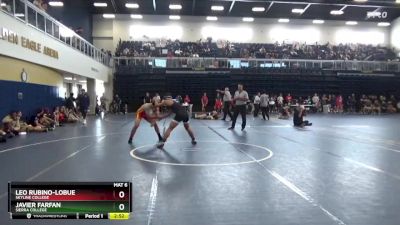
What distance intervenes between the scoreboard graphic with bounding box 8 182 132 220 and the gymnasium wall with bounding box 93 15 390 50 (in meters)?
36.8

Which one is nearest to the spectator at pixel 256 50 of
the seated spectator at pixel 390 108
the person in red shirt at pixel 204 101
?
the person in red shirt at pixel 204 101

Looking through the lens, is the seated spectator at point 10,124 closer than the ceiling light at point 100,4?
Yes

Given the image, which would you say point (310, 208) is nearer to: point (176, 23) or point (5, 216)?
point (5, 216)

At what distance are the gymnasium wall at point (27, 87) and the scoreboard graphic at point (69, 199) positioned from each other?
1249 cm

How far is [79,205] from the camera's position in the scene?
2.56m

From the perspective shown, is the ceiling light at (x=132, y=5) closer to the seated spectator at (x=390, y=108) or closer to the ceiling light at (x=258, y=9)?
the ceiling light at (x=258, y=9)

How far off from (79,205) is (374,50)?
41879 millimetres

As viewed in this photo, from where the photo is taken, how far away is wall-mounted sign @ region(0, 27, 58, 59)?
12.2 metres

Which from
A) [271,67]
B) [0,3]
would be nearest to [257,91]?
[271,67]

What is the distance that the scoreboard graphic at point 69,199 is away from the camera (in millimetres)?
2541

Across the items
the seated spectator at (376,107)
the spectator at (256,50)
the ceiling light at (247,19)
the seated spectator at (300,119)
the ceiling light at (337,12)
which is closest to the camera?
the seated spectator at (300,119)

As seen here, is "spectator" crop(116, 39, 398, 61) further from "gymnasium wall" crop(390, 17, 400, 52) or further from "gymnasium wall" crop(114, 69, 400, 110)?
"gymnasium wall" crop(114, 69, 400, 110)

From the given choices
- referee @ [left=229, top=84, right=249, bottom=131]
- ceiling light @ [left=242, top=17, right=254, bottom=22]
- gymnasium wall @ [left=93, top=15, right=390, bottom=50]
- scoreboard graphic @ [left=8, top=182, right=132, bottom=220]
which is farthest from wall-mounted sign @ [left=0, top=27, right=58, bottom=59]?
ceiling light @ [left=242, top=17, right=254, bottom=22]

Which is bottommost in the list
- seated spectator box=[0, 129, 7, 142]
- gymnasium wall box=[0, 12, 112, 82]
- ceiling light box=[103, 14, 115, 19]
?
seated spectator box=[0, 129, 7, 142]
